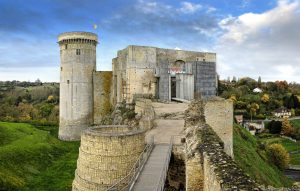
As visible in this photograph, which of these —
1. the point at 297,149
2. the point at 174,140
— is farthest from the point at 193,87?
the point at 297,149

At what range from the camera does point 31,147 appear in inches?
1101

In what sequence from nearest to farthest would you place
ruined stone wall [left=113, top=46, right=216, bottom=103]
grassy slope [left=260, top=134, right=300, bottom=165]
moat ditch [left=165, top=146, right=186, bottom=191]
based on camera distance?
moat ditch [left=165, top=146, right=186, bottom=191], ruined stone wall [left=113, top=46, right=216, bottom=103], grassy slope [left=260, top=134, right=300, bottom=165]

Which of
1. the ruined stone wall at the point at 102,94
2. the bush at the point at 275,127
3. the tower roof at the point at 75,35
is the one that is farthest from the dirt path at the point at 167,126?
the bush at the point at 275,127

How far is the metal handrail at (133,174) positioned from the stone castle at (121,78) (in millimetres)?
14928

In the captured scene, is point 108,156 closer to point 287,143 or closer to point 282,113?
point 287,143

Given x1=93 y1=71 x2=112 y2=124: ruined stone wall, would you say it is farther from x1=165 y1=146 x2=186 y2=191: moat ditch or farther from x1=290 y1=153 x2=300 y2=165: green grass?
x1=290 y1=153 x2=300 y2=165: green grass

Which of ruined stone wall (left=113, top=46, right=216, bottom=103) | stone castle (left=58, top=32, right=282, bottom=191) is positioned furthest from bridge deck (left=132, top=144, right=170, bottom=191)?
ruined stone wall (left=113, top=46, right=216, bottom=103)

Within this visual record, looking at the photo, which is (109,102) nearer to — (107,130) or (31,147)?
(31,147)

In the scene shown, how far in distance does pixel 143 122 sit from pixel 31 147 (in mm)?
15090

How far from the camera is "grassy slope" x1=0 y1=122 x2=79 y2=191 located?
2138cm

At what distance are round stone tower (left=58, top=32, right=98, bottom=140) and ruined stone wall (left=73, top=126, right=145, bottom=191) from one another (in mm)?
20439

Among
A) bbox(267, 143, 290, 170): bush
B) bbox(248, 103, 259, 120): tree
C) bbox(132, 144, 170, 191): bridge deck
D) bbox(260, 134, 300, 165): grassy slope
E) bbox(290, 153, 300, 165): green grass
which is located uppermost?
bbox(132, 144, 170, 191): bridge deck

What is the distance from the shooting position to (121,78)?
28328mm

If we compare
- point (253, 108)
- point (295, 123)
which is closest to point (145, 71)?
point (253, 108)
